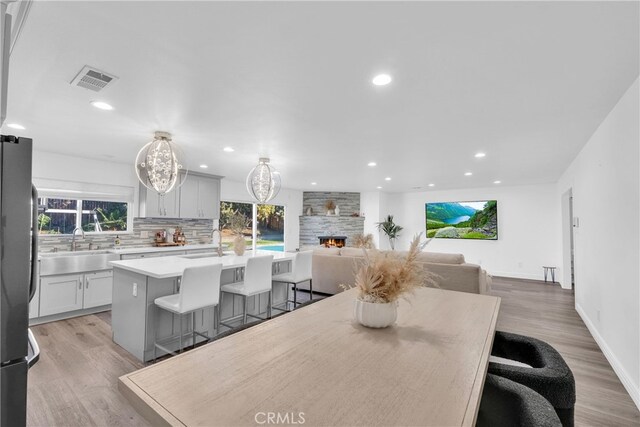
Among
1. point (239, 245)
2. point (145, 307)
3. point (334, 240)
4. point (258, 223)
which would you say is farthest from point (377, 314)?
point (334, 240)

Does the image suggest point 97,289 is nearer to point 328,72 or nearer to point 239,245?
point 239,245

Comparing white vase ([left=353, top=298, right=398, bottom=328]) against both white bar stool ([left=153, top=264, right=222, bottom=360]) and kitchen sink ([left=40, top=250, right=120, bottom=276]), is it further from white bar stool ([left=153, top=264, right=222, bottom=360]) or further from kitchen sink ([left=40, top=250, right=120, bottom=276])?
kitchen sink ([left=40, top=250, right=120, bottom=276])

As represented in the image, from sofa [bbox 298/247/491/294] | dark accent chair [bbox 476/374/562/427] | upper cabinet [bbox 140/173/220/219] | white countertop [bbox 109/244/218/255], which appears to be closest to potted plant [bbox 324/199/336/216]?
sofa [bbox 298/247/491/294]

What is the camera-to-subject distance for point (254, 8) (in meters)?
1.38

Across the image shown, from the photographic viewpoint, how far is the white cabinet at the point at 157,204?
17.0 feet

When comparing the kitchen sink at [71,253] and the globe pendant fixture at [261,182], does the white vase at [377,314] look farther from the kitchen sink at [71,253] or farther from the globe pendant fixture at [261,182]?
the kitchen sink at [71,253]

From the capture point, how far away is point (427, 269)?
405cm

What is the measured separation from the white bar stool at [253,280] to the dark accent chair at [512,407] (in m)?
2.36

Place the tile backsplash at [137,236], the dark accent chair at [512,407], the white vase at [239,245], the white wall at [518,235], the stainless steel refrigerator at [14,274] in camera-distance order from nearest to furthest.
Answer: the dark accent chair at [512,407]
the stainless steel refrigerator at [14,274]
the white vase at [239,245]
the tile backsplash at [137,236]
the white wall at [518,235]

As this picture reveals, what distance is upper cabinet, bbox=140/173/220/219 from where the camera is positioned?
5.26m

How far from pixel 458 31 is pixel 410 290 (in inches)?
52.9

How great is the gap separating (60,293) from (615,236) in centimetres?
626

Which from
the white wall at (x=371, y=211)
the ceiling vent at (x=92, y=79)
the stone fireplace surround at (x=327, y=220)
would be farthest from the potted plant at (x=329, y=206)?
the ceiling vent at (x=92, y=79)

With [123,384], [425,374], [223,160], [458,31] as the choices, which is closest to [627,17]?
[458,31]
